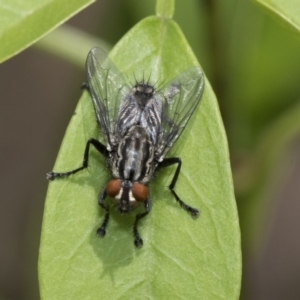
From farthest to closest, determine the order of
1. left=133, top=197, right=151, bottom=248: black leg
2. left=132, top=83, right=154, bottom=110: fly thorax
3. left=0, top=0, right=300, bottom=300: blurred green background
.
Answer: left=0, top=0, right=300, bottom=300: blurred green background → left=132, top=83, right=154, bottom=110: fly thorax → left=133, top=197, right=151, bottom=248: black leg

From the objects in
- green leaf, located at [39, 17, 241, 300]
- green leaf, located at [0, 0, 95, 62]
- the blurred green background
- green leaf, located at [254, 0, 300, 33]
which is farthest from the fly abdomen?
green leaf, located at [254, 0, 300, 33]

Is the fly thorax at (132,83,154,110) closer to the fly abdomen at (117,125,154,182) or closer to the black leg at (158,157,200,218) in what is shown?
the fly abdomen at (117,125,154,182)

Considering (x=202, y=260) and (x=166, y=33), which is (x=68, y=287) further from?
(x=166, y=33)

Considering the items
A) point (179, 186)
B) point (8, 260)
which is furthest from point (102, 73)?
point (8, 260)

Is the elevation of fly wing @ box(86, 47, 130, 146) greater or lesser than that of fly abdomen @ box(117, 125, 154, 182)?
greater

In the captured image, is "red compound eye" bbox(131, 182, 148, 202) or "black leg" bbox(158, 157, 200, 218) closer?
"black leg" bbox(158, 157, 200, 218)

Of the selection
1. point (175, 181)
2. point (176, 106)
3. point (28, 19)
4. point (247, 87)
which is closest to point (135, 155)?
point (176, 106)

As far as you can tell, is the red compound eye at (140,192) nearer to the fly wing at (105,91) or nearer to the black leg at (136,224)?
the black leg at (136,224)

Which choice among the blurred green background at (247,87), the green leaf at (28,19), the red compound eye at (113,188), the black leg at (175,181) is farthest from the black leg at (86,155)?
→ the blurred green background at (247,87)

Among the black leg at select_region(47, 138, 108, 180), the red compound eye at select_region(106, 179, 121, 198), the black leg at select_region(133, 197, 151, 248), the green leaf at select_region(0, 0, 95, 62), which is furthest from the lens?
the red compound eye at select_region(106, 179, 121, 198)
